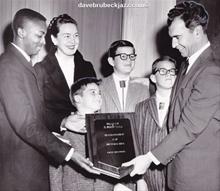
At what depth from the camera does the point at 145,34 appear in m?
2.45

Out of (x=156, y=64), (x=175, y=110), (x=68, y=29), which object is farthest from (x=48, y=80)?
(x=175, y=110)

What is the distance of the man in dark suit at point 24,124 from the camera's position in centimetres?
161

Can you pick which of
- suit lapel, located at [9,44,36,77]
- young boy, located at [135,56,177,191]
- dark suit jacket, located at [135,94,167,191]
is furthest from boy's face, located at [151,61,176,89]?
suit lapel, located at [9,44,36,77]

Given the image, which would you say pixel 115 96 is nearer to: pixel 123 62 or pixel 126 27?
pixel 123 62

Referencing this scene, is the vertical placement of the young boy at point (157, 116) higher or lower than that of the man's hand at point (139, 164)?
higher

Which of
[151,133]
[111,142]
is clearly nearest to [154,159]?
[111,142]

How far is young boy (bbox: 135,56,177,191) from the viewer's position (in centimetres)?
191

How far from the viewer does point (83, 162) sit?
162 cm

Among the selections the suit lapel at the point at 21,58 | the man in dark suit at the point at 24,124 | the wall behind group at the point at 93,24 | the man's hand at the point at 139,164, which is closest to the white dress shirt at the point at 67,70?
the wall behind group at the point at 93,24

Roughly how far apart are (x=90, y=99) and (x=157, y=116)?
0.46m

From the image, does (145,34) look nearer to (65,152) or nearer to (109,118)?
(109,118)

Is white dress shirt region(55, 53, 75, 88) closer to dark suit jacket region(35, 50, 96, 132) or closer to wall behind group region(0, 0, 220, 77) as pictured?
dark suit jacket region(35, 50, 96, 132)

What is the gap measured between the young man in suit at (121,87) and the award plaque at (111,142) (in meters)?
0.27

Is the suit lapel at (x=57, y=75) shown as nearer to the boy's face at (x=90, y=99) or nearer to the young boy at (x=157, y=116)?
the boy's face at (x=90, y=99)
